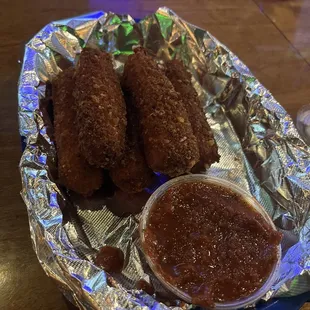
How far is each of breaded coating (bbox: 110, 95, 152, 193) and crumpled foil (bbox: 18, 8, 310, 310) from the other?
0.11 meters

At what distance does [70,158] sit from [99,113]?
21cm

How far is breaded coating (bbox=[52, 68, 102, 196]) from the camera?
1.71m

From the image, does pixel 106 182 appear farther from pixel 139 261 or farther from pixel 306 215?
pixel 306 215

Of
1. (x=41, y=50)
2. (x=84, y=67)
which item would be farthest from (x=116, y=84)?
(x=41, y=50)

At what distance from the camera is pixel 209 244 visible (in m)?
1.54

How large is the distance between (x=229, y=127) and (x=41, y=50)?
1.04m

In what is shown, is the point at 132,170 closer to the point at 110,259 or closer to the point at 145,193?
the point at 145,193

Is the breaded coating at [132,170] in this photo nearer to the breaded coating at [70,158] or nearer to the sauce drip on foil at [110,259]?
the breaded coating at [70,158]

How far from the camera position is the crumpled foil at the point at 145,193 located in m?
1.52

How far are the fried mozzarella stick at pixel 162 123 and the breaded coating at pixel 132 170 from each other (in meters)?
0.05

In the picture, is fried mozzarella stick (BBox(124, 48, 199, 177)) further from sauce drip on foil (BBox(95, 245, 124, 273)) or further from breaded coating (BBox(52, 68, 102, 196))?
sauce drip on foil (BBox(95, 245, 124, 273))

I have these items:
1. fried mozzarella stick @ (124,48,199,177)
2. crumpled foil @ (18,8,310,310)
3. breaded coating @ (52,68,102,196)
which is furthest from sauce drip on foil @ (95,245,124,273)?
fried mozzarella stick @ (124,48,199,177)

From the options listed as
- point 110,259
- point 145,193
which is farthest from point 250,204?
point 110,259

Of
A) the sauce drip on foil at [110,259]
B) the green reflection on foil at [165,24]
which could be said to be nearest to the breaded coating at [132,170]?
the sauce drip on foil at [110,259]
